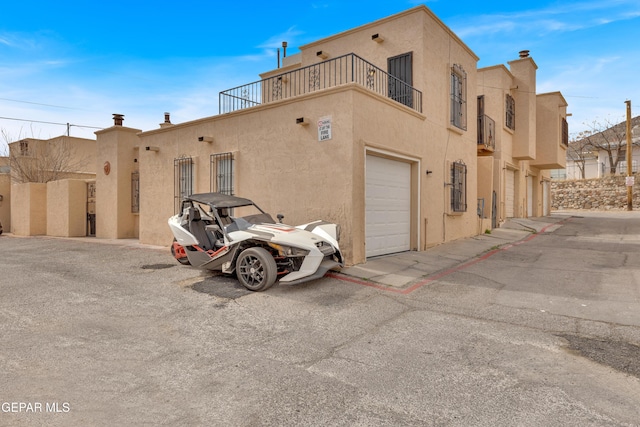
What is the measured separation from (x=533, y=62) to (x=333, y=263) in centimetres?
1704

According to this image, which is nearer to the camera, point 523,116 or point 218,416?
point 218,416

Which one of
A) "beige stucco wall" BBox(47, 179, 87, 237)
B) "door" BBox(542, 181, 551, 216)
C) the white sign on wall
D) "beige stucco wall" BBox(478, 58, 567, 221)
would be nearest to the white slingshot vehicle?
the white sign on wall

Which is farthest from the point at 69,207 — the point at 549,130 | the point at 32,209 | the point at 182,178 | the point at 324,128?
the point at 549,130

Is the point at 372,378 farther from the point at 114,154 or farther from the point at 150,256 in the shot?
the point at 114,154

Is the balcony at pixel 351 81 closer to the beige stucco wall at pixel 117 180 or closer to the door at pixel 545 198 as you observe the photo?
the beige stucco wall at pixel 117 180

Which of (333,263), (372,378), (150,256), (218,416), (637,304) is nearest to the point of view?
(218,416)

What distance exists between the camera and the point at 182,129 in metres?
11.2

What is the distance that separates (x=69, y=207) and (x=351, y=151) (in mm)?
14383

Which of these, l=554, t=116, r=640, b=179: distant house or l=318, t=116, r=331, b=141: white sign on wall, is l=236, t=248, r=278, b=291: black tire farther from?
l=554, t=116, r=640, b=179: distant house

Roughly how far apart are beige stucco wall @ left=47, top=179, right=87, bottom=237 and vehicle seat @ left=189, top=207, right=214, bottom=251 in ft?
39.1

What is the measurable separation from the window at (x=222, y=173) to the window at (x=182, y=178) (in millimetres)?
1138

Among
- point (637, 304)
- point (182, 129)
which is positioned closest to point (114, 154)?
point (182, 129)

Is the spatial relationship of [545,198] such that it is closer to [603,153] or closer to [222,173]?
[603,153]

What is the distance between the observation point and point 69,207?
639 inches
